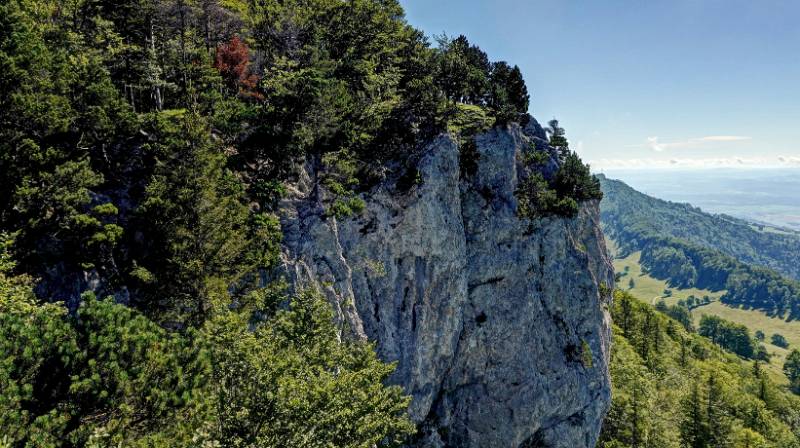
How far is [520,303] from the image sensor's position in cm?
4959

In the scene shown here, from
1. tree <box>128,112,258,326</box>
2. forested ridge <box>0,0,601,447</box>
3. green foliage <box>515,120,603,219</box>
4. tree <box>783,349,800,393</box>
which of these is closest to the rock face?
green foliage <box>515,120,603,219</box>

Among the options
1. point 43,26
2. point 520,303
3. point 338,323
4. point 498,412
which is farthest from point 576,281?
point 43,26

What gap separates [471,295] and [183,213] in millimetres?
34213

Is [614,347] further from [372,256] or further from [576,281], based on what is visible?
[372,256]

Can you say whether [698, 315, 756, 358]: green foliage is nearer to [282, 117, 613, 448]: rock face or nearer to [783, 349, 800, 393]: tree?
[783, 349, 800, 393]: tree

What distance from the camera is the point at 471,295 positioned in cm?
4797

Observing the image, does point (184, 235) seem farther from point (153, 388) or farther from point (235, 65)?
point (235, 65)

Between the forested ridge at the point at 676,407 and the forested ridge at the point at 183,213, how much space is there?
122ft

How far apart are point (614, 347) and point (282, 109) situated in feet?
254

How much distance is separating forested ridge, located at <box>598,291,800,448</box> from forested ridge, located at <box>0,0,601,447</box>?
37.3 m

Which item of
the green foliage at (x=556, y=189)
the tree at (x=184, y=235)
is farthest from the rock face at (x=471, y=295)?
the tree at (x=184, y=235)

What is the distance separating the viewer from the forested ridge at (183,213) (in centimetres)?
1414

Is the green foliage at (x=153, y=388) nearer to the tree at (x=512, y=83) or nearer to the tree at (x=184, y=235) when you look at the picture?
the tree at (x=184, y=235)

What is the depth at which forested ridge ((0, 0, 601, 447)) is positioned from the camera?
14141 mm
